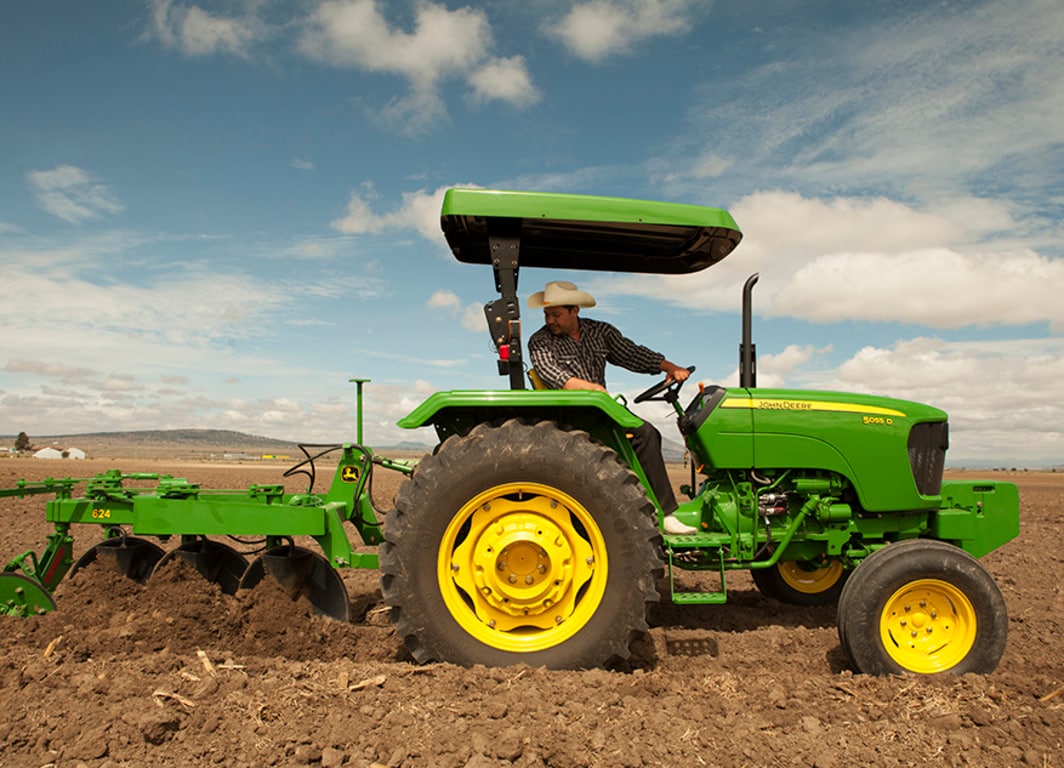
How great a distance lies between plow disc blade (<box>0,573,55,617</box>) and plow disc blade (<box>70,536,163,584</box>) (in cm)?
36

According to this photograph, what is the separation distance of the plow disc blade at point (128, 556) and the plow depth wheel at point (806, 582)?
3966mm

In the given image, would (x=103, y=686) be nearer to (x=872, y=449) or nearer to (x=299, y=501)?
(x=299, y=501)

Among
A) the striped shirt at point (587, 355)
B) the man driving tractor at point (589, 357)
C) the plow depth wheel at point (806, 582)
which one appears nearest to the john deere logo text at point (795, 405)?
the man driving tractor at point (589, 357)

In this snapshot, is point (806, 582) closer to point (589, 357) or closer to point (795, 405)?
point (795, 405)

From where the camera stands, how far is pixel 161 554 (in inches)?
195

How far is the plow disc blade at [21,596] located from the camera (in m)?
4.22

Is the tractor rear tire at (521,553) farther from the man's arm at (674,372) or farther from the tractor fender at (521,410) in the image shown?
the man's arm at (674,372)

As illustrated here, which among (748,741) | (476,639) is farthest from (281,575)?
(748,741)

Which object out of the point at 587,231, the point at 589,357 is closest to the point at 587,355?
the point at 589,357

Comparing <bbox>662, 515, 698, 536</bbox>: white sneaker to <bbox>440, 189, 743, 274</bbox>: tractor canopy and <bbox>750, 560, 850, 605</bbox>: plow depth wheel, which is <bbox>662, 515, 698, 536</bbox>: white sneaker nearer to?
<bbox>750, 560, 850, 605</bbox>: plow depth wheel

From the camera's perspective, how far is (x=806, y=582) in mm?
5320

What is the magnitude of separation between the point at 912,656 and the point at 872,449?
1.12 m

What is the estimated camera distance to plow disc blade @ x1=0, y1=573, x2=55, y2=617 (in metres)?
4.22

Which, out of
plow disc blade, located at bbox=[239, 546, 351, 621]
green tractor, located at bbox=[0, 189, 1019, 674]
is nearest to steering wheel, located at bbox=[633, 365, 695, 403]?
green tractor, located at bbox=[0, 189, 1019, 674]
